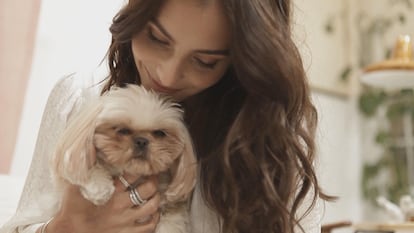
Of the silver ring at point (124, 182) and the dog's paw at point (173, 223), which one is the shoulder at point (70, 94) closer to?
the silver ring at point (124, 182)

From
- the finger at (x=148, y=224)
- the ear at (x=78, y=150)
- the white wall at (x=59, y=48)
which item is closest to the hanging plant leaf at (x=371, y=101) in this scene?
the white wall at (x=59, y=48)

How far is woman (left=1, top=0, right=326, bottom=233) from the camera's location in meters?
1.24

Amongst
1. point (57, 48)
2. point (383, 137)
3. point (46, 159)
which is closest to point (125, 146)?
point (46, 159)

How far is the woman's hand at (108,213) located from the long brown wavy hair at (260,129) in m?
0.14

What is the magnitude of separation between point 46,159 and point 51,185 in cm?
8

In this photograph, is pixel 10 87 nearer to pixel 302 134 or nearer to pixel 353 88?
pixel 302 134

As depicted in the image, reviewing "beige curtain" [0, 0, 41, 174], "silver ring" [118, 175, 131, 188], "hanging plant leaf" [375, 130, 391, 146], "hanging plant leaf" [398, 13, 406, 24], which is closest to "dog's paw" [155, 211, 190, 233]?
"silver ring" [118, 175, 131, 188]

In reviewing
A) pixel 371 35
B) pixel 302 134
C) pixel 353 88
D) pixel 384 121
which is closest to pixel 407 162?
pixel 384 121

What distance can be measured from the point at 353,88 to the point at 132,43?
147 inches

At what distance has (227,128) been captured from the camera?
1.43m

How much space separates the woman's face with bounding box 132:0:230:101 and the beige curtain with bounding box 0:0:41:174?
1411 millimetres

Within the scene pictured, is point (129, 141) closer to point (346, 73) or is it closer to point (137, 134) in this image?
point (137, 134)

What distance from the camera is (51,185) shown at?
1.45 meters

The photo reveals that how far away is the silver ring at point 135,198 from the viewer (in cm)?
129
